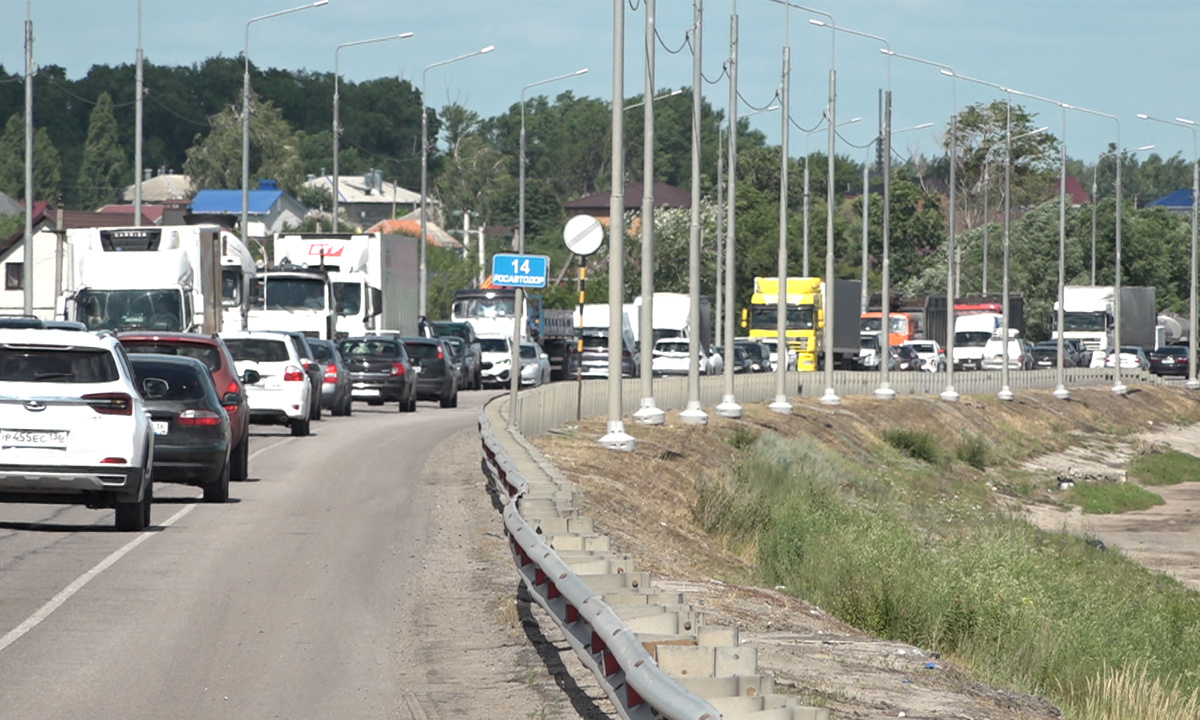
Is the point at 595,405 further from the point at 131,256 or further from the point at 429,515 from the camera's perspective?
the point at 429,515

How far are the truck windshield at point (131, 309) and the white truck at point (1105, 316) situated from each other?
61046 millimetres

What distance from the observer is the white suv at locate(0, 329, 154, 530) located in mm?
15938

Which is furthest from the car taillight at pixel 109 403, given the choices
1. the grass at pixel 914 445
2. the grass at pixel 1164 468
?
the grass at pixel 1164 468

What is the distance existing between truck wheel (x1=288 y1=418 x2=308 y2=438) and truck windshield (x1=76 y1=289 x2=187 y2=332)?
437cm

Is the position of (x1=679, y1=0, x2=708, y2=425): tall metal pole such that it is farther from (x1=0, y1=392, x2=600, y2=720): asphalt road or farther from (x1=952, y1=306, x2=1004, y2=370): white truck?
(x1=952, y1=306, x2=1004, y2=370): white truck

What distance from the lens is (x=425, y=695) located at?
987cm

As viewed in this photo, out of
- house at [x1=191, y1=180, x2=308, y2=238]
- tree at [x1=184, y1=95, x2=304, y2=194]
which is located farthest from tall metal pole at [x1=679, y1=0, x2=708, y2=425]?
tree at [x1=184, y1=95, x2=304, y2=194]

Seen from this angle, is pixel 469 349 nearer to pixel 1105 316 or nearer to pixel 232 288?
pixel 232 288

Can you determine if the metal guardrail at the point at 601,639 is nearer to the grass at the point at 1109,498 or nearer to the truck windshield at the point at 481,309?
the grass at the point at 1109,498

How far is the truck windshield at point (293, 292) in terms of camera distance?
45.8 m

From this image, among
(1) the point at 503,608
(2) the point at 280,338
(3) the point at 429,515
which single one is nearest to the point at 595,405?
(2) the point at 280,338

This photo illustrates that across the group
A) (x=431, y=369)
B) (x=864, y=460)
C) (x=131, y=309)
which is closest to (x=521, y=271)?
(x=131, y=309)

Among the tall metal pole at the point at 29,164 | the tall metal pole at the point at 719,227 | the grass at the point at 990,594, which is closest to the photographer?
the grass at the point at 990,594

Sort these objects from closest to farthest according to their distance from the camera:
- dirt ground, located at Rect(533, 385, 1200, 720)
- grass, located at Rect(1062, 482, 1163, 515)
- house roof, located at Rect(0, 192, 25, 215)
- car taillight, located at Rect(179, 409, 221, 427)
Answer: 1. dirt ground, located at Rect(533, 385, 1200, 720)
2. car taillight, located at Rect(179, 409, 221, 427)
3. grass, located at Rect(1062, 482, 1163, 515)
4. house roof, located at Rect(0, 192, 25, 215)
